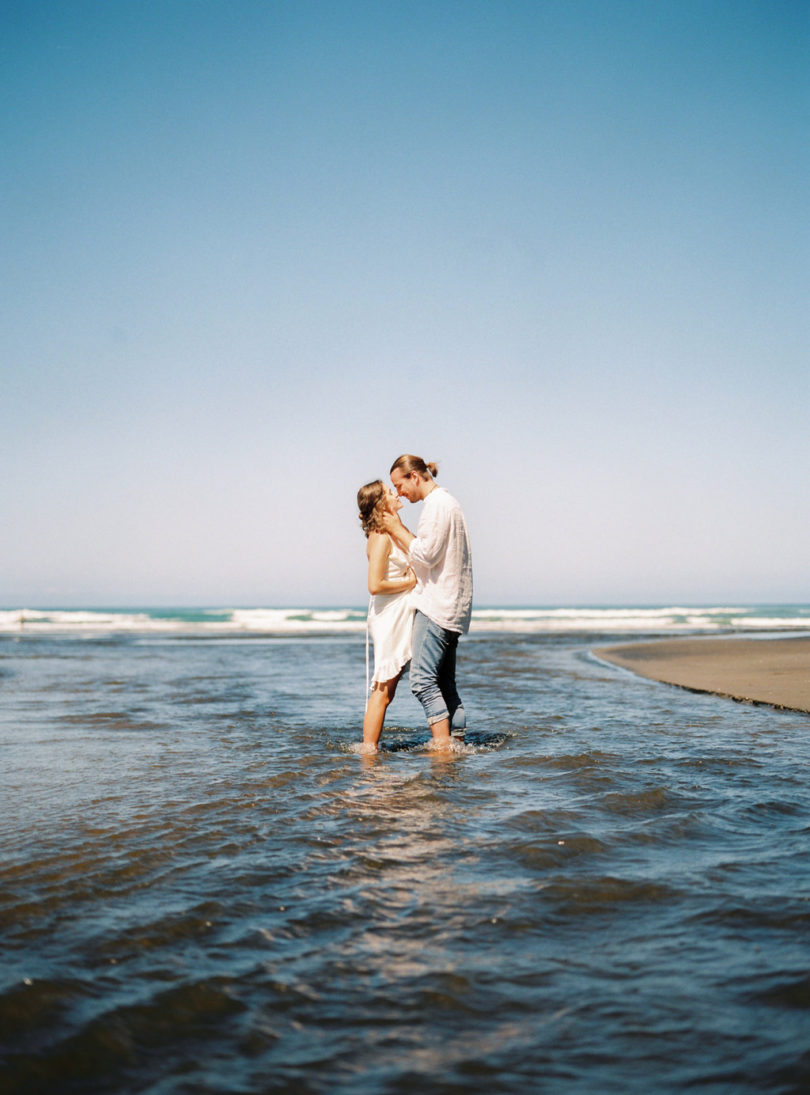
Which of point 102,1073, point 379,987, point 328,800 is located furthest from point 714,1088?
point 328,800

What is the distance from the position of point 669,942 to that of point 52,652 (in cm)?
2101

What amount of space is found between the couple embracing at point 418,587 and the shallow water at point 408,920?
1.59ft

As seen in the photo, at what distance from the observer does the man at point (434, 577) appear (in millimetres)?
5566

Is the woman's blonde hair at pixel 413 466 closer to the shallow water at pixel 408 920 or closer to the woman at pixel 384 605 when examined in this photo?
the woman at pixel 384 605

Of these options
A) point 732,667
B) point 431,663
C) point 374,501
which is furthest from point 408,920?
point 732,667

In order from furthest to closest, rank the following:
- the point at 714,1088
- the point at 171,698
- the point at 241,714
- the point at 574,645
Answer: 1. the point at 574,645
2. the point at 171,698
3. the point at 241,714
4. the point at 714,1088

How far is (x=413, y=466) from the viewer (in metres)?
5.63

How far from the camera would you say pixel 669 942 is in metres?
2.51

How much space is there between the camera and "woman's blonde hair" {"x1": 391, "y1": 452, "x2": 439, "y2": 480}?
5.61 metres

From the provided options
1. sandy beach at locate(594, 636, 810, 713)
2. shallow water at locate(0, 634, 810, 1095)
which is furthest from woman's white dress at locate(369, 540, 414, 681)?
sandy beach at locate(594, 636, 810, 713)

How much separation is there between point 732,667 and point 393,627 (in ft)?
29.4

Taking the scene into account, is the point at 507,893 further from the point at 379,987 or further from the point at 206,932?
the point at 206,932

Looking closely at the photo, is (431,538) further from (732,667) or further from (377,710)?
(732,667)

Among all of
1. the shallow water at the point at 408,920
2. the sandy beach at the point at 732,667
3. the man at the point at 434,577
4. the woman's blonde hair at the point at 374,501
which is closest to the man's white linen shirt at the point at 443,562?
the man at the point at 434,577
